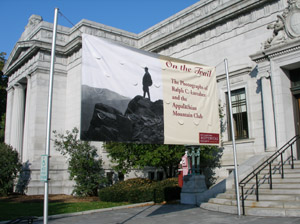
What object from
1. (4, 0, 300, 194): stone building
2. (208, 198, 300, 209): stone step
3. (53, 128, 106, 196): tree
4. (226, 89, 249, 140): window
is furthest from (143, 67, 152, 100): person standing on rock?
(53, 128, 106, 196): tree

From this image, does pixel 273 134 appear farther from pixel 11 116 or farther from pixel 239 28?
pixel 11 116

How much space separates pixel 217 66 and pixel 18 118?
19.5 metres

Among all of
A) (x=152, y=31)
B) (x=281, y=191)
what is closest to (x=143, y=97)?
(x=281, y=191)

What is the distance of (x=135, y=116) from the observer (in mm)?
8852

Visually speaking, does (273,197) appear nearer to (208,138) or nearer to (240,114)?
(208,138)

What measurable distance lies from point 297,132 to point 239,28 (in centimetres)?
777

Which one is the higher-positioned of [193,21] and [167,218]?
[193,21]

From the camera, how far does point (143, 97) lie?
30.1ft

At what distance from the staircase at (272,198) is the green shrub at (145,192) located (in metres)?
2.88

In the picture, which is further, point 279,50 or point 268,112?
point 268,112

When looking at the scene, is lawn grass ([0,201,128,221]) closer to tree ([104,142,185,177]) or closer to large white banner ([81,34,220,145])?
tree ([104,142,185,177])

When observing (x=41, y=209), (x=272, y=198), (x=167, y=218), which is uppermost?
(x=272, y=198)

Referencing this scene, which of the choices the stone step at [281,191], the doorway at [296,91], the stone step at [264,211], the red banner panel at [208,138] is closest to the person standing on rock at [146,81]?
the red banner panel at [208,138]

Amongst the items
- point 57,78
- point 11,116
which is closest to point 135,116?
point 57,78
